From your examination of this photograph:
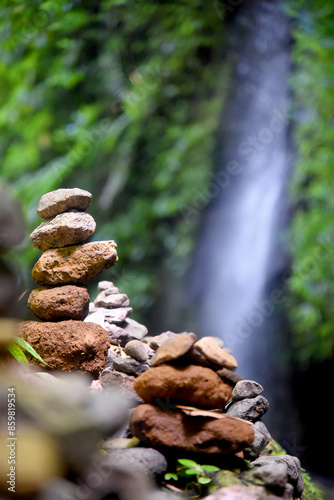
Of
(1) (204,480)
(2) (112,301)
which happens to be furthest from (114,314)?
(1) (204,480)

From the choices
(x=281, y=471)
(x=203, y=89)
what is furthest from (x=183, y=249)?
(x=281, y=471)

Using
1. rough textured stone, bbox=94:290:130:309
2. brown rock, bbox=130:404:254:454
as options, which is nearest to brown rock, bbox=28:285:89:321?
rough textured stone, bbox=94:290:130:309

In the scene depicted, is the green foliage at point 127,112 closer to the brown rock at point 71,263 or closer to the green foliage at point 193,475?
the brown rock at point 71,263

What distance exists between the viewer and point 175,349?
0.84 metres

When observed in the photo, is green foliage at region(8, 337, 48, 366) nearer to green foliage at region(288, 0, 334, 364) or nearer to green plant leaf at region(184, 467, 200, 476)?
green plant leaf at region(184, 467, 200, 476)

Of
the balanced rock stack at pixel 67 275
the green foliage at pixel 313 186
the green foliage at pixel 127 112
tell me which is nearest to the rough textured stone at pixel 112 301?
the balanced rock stack at pixel 67 275

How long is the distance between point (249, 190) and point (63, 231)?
1.49 m

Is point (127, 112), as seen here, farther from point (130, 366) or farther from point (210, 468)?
point (210, 468)

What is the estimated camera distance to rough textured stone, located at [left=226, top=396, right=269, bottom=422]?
977 millimetres

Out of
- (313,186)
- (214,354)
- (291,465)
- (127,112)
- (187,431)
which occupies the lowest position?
(291,465)

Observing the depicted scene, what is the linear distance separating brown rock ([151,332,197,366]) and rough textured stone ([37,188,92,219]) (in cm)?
52

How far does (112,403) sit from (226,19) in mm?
2440

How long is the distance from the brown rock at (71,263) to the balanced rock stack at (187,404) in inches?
14.1

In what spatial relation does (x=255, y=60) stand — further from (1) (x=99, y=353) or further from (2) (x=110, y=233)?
(1) (x=99, y=353)
